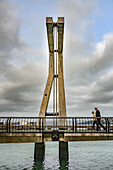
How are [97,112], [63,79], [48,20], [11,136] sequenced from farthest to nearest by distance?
[63,79]
[48,20]
[97,112]
[11,136]

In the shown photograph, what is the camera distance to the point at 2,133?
1306cm

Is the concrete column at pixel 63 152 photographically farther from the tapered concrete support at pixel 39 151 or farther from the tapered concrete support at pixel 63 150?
the tapered concrete support at pixel 39 151

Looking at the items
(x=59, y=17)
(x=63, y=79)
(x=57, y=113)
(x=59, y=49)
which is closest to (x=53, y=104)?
(x=57, y=113)

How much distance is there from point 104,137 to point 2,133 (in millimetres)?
6345

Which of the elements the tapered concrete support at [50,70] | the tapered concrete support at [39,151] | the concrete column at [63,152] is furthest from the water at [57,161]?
the tapered concrete support at [50,70]

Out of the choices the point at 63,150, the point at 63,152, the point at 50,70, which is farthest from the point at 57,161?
the point at 50,70

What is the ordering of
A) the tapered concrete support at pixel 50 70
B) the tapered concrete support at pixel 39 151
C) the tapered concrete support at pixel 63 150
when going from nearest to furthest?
the tapered concrete support at pixel 63 150 < the tapered concrete support at pixel 39 151 < the tapered concrete support at pixel 50 70

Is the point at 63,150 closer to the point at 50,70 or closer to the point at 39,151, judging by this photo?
the point at 39,151

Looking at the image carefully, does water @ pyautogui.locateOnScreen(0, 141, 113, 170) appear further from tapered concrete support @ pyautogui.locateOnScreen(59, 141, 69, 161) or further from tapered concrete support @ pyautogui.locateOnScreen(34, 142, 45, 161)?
tapered concrete support @ pyautogui.locateOnScreen(34, 142, 45, 161)

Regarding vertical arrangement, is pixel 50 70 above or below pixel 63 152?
above

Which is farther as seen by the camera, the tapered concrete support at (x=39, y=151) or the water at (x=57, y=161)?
the water at (x=57, y=161)

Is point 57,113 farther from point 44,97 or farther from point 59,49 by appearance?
point 59,49

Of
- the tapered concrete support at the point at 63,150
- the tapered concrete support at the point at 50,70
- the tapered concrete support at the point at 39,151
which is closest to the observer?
the tapered concrete support at the point at 63,150

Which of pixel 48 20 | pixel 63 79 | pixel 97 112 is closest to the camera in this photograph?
pixel 97 112
